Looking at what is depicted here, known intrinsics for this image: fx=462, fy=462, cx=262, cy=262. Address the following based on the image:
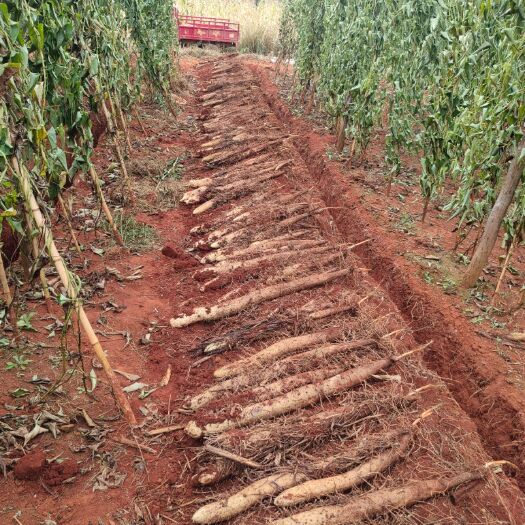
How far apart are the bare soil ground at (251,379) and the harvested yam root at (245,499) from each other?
0.21 feet

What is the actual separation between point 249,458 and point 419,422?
1491mm

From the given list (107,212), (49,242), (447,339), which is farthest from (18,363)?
(447,339)

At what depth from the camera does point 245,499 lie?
10.4 ft

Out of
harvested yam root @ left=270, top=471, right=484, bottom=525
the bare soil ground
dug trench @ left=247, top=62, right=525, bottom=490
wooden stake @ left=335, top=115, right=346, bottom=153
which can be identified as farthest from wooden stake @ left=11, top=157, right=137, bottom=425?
wooden stake @ left=335, top=115, right=346, bottom=153

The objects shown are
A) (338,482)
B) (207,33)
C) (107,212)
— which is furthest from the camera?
(207,33)

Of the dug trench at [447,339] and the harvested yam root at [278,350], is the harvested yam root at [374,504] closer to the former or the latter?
the dug trench at [447,339]

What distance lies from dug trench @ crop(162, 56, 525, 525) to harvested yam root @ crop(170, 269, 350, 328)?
2 cm

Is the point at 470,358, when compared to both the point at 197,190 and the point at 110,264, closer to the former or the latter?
the point at 110,264

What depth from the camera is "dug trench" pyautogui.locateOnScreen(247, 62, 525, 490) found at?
14.3ft

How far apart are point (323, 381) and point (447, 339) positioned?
1987mm

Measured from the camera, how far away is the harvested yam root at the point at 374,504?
3.04 metres

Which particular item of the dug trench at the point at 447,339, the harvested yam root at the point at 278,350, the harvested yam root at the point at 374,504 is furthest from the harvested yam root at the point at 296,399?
the dug trench at the point at 447,339

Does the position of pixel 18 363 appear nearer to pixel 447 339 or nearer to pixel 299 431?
pixel 299 431

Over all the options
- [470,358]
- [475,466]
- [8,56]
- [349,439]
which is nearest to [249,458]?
[349,439]
